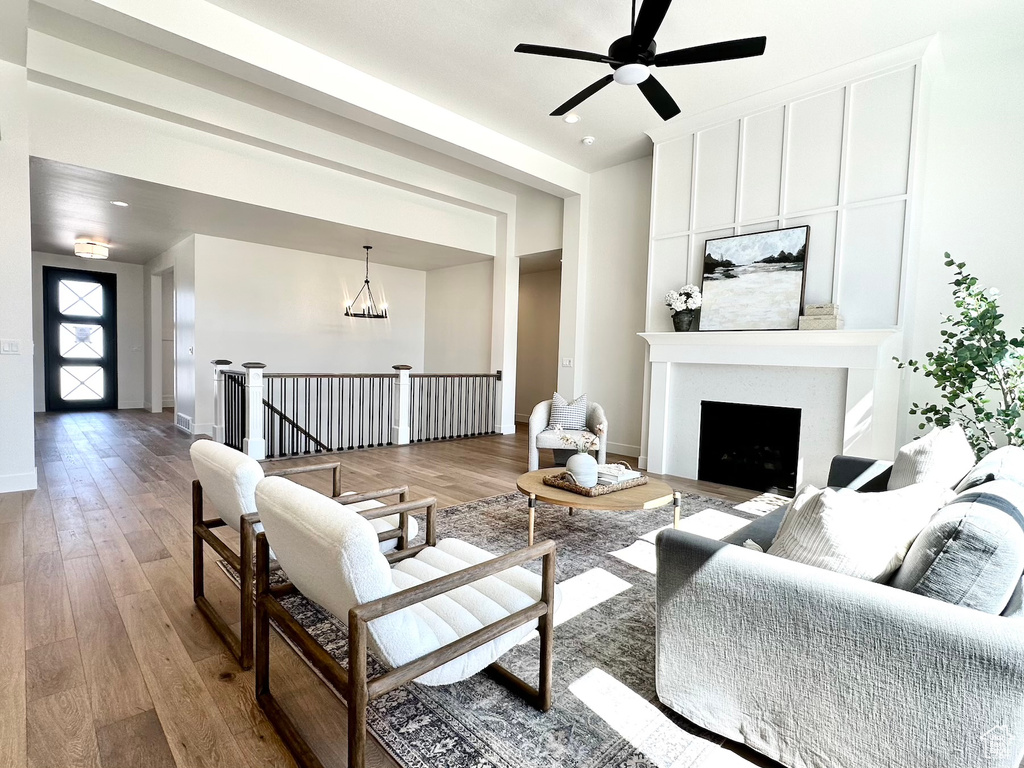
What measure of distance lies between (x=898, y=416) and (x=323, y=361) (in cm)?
788

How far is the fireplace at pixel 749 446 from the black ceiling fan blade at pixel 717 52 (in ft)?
9.49

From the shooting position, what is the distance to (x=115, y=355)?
386 inches

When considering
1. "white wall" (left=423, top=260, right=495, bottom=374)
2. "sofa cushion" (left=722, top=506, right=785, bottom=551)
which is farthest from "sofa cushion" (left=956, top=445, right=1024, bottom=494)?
"white wall" (left=423, top=260, right=495, bottom=374)

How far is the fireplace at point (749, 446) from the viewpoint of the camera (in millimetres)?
4566

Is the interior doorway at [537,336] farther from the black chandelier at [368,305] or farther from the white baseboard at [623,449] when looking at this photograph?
the white baseboard at [623,449]

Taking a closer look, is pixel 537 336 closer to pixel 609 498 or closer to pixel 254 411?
pixel 254 411

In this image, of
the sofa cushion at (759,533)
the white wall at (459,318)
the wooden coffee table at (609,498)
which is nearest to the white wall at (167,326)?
the white wall at (459,318)

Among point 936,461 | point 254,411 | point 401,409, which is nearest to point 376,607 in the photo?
point 936,461

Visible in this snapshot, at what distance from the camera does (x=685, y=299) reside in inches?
196

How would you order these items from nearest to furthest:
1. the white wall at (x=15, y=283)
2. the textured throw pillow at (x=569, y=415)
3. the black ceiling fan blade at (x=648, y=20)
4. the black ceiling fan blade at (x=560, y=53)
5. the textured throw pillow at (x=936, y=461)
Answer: the textured throw pillow at (x=936, y=461), the black ceiling fan blade at (x=648, y=20), the black ceiling fan blade at (x=560, y=53), the white wall at (x=15, y=283), the textured throw pillow at (x=569, y=415)

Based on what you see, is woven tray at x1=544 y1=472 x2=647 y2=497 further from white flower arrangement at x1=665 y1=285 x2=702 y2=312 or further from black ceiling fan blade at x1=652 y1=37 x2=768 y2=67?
black ceiling fan blade at x1=652 y1=37 x2=768 y2=67

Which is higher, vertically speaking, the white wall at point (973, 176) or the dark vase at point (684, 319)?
the white wall at point (973, 176)

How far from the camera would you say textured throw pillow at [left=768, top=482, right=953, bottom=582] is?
139 cm

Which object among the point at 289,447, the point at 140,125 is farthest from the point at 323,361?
the point at 140,125
